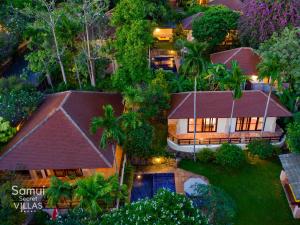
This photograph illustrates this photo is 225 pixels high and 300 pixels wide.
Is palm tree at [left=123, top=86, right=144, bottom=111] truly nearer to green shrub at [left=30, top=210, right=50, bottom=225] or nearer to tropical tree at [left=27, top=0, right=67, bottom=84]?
tropical tree at [left=27, top=0, right=67, bottom=84]

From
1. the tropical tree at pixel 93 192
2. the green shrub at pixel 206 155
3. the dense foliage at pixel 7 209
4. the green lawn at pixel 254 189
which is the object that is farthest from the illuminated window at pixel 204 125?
the dense foliage at pixel 7 209

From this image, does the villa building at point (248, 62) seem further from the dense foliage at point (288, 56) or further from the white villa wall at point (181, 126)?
the white villa wall at point (181, 126)

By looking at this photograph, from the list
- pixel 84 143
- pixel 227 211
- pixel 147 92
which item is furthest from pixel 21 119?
pixel 227 211

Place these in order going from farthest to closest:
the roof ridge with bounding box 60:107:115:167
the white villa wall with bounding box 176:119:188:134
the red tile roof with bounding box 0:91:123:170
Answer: the white villa wall with bounding box 176:119:188:134, the red tile roof with bounding box 0:91:123:170, the roof ridge with bounding box 60:107:115:167

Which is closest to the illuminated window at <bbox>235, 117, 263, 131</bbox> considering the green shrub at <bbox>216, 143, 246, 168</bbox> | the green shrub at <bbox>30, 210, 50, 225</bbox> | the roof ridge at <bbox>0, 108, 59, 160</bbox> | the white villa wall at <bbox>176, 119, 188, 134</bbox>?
the green shrub at <bbox>216, 143, 246, 168</bbox>

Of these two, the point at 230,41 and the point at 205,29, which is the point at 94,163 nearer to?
the point at 205,29

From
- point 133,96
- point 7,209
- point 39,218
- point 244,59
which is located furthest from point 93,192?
point 244,59
